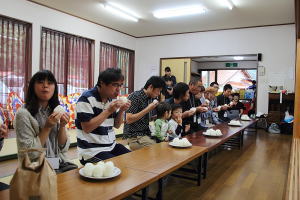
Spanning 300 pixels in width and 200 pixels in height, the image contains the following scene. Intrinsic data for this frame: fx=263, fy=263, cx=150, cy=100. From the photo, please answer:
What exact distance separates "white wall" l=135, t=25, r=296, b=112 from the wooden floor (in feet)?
9.50

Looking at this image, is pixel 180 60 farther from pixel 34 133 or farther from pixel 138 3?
pixel 34 133

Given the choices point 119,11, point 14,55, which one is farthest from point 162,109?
point 119,11

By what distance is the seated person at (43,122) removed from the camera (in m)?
1.74

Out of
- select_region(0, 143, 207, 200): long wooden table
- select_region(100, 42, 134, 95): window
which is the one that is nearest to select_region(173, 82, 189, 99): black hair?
select_region(0, 143, 207, 200): long wooden table

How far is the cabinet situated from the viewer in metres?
6.87

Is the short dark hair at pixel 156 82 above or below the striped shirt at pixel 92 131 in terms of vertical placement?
above

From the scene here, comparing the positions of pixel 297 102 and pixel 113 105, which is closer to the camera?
pixel 113 105

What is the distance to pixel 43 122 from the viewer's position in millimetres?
1896

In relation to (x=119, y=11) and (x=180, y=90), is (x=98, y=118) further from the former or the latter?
(x=119, y=11)

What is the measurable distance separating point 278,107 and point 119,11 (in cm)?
487

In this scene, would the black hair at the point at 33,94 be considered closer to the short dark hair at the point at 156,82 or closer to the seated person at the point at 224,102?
the short dark hair at the point at 156,82

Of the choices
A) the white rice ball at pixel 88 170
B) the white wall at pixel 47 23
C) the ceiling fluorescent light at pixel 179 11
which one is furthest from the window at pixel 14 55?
the white rice ball at pixel 88 170

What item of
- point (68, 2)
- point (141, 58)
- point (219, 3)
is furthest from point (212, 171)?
point (141, 58)

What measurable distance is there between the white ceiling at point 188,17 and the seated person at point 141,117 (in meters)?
3.39
